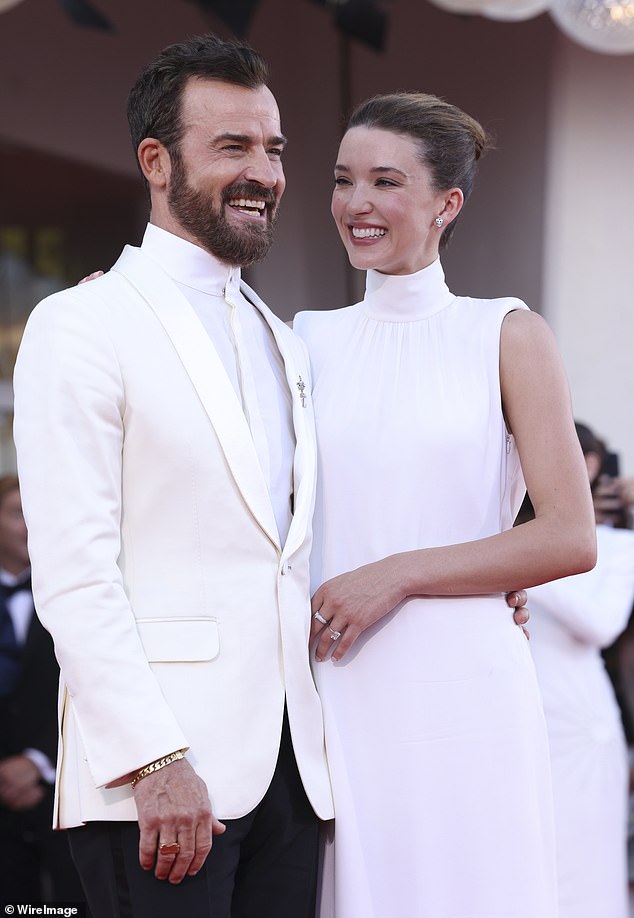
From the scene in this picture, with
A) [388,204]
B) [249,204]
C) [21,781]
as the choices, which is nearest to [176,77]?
[249,204]

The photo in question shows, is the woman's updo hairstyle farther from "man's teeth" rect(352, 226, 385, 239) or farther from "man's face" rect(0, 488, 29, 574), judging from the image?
"man's face" rect(0, 488, 29, 574)

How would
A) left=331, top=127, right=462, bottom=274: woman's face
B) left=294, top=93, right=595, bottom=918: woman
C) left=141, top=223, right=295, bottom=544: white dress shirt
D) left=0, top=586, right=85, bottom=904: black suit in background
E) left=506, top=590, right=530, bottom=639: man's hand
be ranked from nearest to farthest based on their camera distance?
left=141, top=223, right=295, bottom=544: white dress shirt < left=294, top=93, right=595, bottom=918: woman < left=506, top=590, right=530, bottom=639: man's hand < left=331, top=127, right=462, bottom=274: woman's face < left=0, top=586, right=85, bottom=904: black suit in background

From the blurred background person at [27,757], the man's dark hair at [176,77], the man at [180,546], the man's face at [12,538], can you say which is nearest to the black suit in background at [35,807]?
the blurred background person at [27,757]

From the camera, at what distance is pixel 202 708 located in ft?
6.16

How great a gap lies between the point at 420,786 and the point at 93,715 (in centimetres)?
66

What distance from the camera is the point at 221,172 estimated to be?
83.0 inches

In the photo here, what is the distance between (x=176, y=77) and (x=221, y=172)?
0.62 feet

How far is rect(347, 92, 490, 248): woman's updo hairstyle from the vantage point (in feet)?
7.90

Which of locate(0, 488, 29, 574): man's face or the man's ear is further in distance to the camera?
locate(0, 488, 29, 574): man's face

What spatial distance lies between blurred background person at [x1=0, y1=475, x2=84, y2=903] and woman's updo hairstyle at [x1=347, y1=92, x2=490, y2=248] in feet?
6.68

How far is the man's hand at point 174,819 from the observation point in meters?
1.76

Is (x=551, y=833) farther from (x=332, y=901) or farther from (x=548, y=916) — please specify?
(x=332, y=901)

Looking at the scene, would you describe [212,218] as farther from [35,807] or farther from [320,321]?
[35,807]

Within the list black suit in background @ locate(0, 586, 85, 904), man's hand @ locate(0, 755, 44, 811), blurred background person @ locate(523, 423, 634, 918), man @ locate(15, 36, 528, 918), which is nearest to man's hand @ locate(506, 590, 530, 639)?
man @ locate(15, 36, 528, 918)
